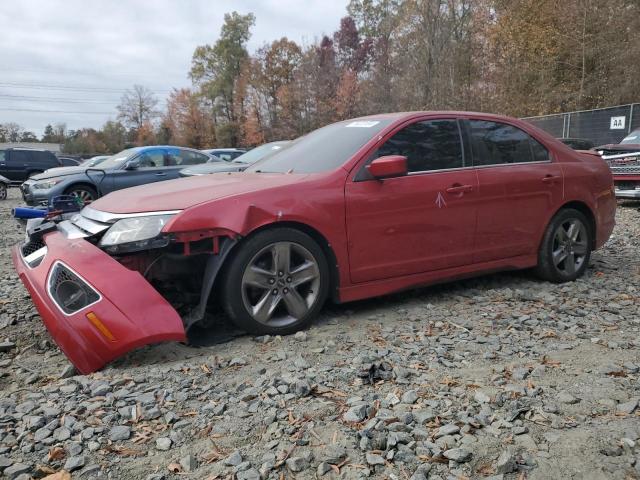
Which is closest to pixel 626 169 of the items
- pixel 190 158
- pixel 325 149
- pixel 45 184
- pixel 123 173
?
pixel 325 149

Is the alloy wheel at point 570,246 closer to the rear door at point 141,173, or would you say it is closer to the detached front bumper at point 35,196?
the rear door at point 141,173

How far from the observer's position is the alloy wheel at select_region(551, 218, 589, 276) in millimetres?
4957

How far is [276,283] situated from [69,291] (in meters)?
1.29

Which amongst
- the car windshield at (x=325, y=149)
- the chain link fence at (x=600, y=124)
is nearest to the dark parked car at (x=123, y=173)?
the car windshield at (x=325, y=149)

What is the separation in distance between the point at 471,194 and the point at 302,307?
1.75m

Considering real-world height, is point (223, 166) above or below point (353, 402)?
above

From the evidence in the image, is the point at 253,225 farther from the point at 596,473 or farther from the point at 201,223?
the point at 596,473

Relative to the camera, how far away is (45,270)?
3.36 m

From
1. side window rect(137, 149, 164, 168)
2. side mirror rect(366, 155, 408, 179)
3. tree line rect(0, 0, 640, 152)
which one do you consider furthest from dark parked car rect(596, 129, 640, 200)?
tree line rect(0, 0, 640, 152)

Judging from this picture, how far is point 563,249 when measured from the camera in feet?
16.3

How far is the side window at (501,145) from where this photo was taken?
4547 mm

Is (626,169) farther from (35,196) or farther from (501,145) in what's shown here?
(35,196)

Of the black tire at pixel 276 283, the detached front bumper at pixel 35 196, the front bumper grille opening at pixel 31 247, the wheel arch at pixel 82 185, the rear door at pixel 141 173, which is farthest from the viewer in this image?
the detached front bumper at pixel 35 196

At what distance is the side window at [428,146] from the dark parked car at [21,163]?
21.3m
